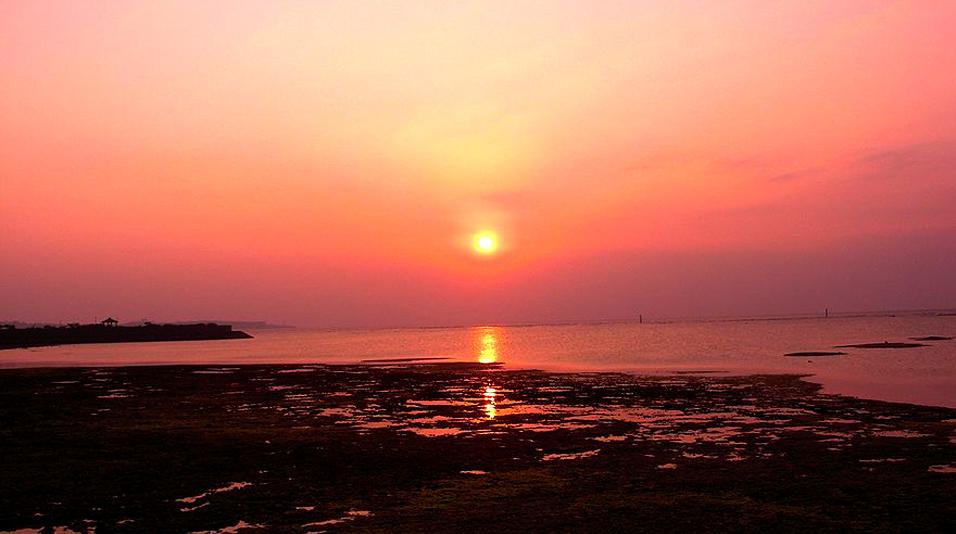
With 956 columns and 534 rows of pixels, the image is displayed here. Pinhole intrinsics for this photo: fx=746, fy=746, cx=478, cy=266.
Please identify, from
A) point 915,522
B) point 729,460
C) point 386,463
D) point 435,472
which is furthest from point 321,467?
point 915,522

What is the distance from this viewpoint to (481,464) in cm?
1978

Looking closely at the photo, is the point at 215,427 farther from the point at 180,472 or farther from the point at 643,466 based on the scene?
the point at 643,466

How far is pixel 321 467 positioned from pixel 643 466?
27.4 feet

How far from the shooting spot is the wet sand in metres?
14.3

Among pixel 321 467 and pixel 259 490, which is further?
pixel 321 467

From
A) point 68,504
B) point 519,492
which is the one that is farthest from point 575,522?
point 68,504

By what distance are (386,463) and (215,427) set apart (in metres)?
10.5

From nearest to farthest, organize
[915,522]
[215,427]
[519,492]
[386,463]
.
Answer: [915,522]
[519,492]
[386,463]
[215,427]

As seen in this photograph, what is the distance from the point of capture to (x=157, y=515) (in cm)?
1472

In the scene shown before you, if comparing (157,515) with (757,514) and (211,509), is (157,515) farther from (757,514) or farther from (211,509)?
(757,514)

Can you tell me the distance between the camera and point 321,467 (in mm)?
19625

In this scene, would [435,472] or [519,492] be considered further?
[435,472]

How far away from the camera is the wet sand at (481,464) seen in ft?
46.9

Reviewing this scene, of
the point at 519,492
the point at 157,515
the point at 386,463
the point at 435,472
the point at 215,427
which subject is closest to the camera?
the point at 157,515
